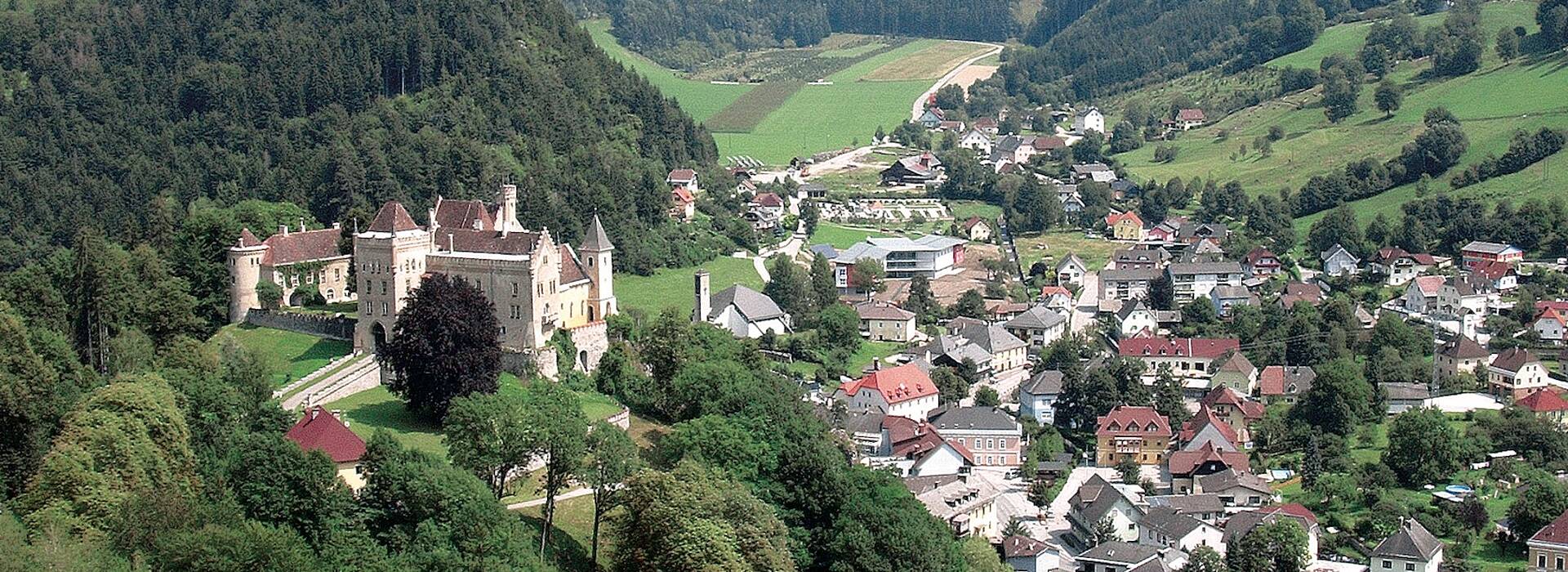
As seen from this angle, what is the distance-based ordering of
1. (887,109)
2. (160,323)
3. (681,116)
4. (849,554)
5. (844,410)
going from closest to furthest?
1. (849,554)
2. (160,323)
3. (844,410)
4. (681,116)
5. (887,109)

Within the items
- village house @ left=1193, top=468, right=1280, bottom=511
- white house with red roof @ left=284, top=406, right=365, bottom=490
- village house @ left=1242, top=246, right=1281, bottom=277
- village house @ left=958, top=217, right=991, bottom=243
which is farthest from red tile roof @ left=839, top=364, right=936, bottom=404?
village house @ left=958, top=217, right=991, bottom=243

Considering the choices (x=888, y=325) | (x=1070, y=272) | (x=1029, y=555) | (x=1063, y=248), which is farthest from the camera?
(x=1063, y=248)

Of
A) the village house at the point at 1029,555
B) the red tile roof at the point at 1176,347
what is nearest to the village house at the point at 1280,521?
the village house at the point at 1029,555

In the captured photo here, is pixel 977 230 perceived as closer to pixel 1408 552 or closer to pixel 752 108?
pixel 752 108

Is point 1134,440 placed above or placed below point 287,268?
below

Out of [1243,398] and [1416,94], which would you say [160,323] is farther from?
[1416,94]

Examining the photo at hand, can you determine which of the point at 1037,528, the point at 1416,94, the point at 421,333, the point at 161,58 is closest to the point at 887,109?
the point at 1416,94

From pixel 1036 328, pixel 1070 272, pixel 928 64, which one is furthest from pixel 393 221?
pixel 928 64

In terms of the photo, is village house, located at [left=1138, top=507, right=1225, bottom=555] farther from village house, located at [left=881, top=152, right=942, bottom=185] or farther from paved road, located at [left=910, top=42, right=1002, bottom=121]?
paved road, located at [left=910, top=42, right=1002, bottom=121]
